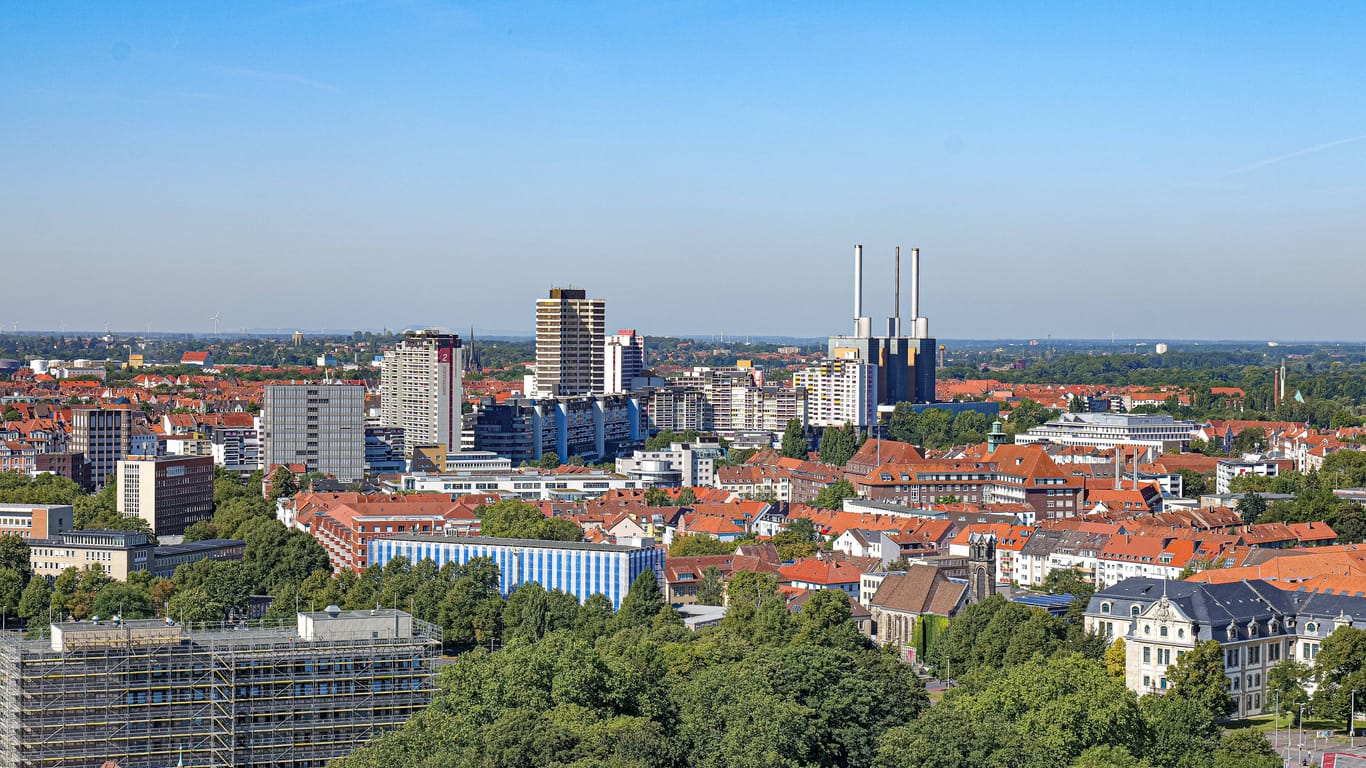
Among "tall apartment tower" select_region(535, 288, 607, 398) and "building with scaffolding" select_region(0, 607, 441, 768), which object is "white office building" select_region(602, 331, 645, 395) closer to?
"tall apartment tower" select_region(535, 288, 607, 398)

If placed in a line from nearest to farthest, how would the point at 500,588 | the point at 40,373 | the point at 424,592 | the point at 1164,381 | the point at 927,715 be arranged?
1. the point at 927,715
2. the point at 424,592
3. the point at 500,588
4. the point at 40,373
5. the point at 1164,381

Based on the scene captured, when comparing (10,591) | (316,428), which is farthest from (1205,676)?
(316,428)

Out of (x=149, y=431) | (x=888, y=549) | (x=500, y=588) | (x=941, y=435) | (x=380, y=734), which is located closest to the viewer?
(x=380, y=734)

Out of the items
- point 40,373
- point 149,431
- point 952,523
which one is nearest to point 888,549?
point 952,523

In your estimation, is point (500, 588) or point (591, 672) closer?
point (591, 672)

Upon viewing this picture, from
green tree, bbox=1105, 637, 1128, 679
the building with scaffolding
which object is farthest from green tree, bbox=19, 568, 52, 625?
green tree, bbox=1105, 637, 1128, 679

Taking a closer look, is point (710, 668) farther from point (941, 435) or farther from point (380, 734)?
point (941, 435)

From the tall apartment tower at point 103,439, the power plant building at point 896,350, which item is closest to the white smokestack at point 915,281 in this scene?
the power plant building at point 896,350
